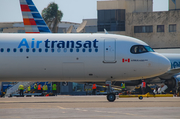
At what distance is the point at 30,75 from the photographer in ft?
78.0

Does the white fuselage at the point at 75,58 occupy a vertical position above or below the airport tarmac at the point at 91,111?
above

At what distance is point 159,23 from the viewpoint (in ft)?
216

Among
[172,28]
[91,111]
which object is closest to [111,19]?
[172,28]

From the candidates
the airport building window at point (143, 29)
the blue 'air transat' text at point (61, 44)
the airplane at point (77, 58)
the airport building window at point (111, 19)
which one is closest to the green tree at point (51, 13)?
the airport building window at point (111, 19)

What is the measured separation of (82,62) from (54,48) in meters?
2.14

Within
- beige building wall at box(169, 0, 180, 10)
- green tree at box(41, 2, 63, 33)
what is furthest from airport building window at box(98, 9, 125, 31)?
green tree at box(41, 2, 63, 33)

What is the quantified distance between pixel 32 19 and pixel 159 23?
37.4 m

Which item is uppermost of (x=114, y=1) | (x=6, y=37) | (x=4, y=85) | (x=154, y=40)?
(x=114, y=1)

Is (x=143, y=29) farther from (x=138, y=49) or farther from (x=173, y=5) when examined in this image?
(x=138, y=49)

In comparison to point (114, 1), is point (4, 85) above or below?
below

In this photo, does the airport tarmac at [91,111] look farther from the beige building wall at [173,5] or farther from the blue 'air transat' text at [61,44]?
the beige building wall at [173,5]

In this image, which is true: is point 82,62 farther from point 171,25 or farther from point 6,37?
point 171,25

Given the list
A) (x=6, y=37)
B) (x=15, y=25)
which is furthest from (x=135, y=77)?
(x=15, y=25)

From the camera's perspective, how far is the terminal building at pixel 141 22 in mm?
65562
